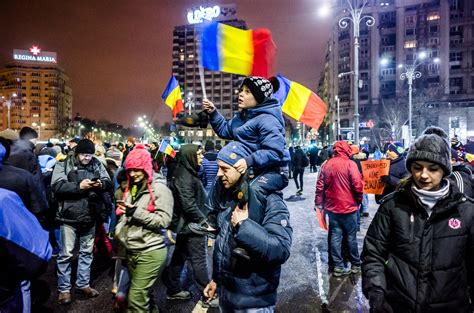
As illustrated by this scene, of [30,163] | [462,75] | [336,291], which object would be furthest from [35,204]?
[462,75]

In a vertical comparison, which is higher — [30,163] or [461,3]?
[461,3]

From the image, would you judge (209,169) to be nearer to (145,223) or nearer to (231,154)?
(145,223)

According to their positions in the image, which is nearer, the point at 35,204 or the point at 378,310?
the point at 378,310

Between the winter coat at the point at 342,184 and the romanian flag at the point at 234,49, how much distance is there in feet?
7.79

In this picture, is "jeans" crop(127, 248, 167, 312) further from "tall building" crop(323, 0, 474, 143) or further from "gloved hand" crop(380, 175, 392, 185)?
"tall building" crop(323, 0, 474, 143)

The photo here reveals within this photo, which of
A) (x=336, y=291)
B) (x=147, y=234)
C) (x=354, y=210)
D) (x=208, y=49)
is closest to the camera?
(x=147, y=234)

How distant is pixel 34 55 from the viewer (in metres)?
159

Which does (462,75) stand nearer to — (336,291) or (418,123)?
(418,123)

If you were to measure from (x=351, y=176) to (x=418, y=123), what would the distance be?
58362 mm

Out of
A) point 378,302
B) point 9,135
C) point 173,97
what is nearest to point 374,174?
point 378,302

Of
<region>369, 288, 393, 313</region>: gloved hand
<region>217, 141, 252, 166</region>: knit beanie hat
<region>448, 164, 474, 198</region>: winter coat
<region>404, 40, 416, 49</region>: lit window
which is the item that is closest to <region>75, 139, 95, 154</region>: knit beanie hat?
<region>217, 141, 252, 166</region>: knit beanie hat

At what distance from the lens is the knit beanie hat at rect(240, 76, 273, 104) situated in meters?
3.08

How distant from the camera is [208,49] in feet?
15.9

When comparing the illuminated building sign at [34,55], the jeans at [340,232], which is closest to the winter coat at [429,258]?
the jeans at [340,232]
